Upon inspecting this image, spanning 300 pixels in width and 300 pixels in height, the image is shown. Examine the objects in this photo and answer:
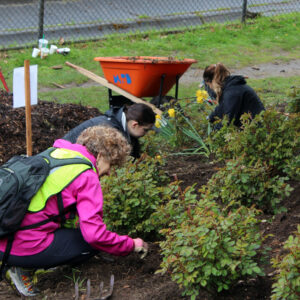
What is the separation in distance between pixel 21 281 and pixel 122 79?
4.31 metres

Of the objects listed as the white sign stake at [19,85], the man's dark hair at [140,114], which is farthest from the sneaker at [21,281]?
the man's dark hair at [140,114]

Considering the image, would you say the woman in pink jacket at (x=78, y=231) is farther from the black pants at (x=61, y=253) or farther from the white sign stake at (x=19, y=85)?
the white sign stake at (x=19, y=85)

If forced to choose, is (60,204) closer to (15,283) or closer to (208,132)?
(15,283)

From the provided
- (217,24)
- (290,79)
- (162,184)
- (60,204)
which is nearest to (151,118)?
(162,184)

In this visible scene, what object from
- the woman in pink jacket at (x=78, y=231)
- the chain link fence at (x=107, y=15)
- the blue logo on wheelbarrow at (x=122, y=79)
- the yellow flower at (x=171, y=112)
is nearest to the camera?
the woman in pink jacket at (x=78, y=231)

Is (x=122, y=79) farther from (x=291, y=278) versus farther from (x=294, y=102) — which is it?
(x=291, y=278)

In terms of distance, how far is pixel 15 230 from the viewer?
10.2 feet

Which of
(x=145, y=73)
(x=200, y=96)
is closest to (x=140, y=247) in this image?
(x=200, y=96)

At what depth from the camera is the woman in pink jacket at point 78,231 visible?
3.13m

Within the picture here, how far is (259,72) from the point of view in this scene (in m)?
9.45

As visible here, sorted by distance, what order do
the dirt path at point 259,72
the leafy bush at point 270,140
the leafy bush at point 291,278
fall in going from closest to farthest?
the leafy bush at point 291,278 < the leafy bush at point 270,140 < the dirt path at point 259,72

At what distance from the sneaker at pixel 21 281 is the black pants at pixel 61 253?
0.22 feet

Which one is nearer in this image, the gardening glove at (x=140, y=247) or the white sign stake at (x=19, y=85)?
the gardening glove at (x=140, y=247)

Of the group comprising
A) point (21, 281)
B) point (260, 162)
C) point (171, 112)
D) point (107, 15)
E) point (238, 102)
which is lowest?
point (21, 281)
